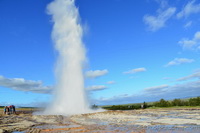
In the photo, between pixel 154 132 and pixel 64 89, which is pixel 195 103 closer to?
pixel 64 89

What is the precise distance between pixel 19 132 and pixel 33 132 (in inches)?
43.5

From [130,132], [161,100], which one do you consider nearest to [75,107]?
[161,100]

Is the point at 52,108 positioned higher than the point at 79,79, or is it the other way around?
the point at 79,79

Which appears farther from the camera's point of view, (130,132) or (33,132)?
(33,132)

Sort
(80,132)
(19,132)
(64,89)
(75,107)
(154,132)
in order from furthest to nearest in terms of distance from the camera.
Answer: (64,89), (75,107), (19,132), (80,132), (154,132)

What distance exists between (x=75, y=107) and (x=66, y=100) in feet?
7.66

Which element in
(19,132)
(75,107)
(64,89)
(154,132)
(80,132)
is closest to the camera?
(154,132)

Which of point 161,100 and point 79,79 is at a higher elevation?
point 79,79

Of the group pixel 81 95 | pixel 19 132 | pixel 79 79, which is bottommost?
pixel 19 132

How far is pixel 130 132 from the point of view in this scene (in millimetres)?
10398

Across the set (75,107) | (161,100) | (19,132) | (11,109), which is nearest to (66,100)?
(75,107)

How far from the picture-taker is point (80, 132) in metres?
11.2

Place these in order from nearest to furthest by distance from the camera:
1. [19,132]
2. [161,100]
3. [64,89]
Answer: [19,132] < [64,89] < [161,100]

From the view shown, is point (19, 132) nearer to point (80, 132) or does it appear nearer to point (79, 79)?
point (80, 132)
